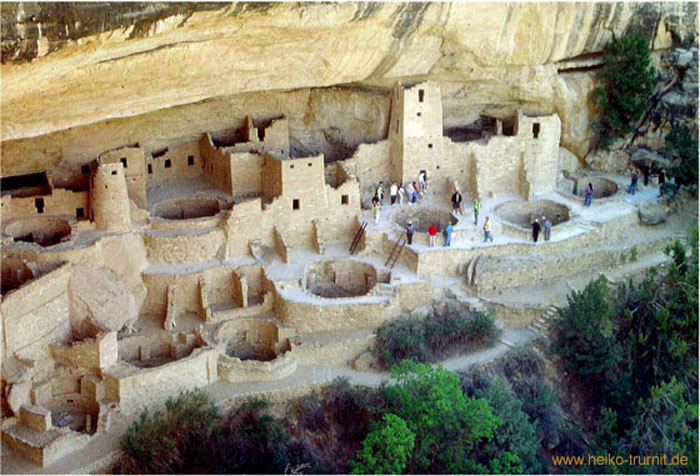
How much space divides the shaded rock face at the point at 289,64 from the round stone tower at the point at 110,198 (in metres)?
1.05

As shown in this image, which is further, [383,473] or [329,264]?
[329,264]

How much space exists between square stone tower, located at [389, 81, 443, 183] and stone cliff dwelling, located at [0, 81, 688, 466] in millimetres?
→ 29

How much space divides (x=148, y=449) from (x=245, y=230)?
4.84 m

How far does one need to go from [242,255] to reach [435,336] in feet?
12.4

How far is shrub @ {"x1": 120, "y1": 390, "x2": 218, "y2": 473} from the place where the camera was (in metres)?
14.0

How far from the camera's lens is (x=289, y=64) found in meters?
16.6

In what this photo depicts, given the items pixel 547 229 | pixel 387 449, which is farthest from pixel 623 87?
pixel 387 449

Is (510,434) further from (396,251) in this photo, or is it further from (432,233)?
(396,251)

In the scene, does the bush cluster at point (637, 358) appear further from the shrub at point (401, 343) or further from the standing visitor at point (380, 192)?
the standing visitor at point (380, 192)

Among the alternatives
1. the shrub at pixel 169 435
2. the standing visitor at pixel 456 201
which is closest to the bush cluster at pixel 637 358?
the standing visitor at pixel 456 201

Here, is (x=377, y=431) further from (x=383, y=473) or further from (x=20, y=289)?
(x=20, y=289)

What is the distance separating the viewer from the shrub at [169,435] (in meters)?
14.0

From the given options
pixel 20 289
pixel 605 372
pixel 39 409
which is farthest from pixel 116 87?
pixel 605 372

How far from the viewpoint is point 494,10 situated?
1698 centimetres
